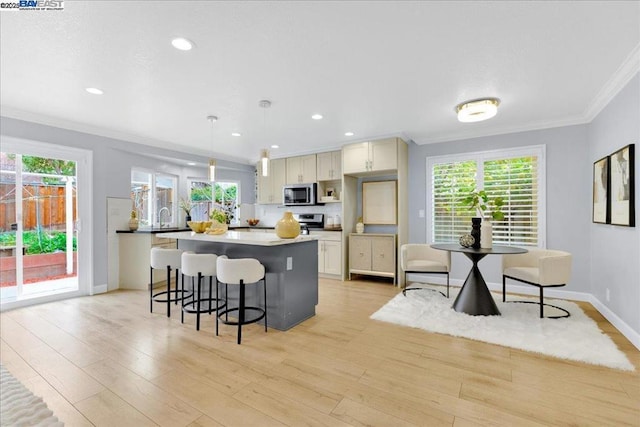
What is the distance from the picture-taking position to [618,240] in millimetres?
3049

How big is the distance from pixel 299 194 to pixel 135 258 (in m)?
3.02

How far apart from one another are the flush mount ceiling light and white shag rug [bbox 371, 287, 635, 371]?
7.47 ft

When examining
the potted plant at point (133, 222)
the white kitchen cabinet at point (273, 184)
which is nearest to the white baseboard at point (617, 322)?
the white kitchen cabinet at point (273, 184)

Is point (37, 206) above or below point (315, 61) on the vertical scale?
below

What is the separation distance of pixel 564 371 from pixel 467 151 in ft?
11.0

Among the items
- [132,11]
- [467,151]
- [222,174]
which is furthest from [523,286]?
[222,174]

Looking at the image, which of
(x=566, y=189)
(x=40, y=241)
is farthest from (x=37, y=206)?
(x=566, y=189)

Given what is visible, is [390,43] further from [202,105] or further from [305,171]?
[305,171]

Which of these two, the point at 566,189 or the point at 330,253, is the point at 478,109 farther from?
the point at 330,253

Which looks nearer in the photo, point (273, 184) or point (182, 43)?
point (182, 43)

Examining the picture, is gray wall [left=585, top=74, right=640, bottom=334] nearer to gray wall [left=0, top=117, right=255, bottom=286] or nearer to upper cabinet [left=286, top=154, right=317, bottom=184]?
upper cabinet [left=286, top=154, right=317, bottom=184]

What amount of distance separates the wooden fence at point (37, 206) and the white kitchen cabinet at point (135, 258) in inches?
31.0

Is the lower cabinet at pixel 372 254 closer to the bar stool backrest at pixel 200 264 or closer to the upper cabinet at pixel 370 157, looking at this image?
the upper cabinet at pixel 370 157

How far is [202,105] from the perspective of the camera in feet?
11.6
